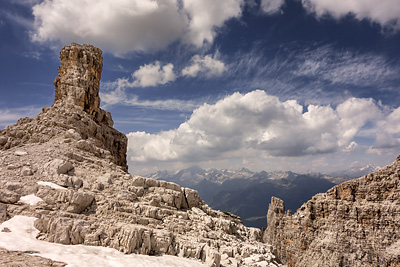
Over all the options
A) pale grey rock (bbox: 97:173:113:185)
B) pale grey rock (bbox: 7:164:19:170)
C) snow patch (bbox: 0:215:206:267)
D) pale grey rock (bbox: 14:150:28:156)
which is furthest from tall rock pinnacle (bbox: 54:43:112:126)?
snow patch (bbox: 0:215:206:267)

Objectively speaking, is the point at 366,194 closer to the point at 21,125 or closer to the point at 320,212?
the point at 320,212

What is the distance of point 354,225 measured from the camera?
8438 centimetres

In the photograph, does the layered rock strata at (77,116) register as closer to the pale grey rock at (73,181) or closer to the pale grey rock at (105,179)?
the pale grey rock at (105,179)

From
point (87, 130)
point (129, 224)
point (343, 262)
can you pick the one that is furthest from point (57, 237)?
point (343, 262)

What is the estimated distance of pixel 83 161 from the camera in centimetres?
3206

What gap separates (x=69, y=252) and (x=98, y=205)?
23.5ft

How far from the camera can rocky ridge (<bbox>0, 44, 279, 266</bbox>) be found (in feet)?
66.4

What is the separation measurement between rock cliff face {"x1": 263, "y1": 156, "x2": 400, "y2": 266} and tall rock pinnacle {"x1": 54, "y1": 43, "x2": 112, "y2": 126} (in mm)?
94451

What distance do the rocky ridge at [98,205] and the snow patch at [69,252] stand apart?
79 cm

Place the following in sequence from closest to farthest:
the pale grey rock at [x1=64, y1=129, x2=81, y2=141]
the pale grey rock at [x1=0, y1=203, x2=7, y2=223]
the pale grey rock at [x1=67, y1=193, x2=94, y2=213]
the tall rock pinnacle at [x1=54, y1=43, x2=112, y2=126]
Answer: the pale grey rock at [x1=0, y1=203, x2=7, y2=223]
the pale grey rock at [x1=67, y1=193, x2=94, y2=213]
the pale grey rock at [x1=64, y1=129, x2=81, y2=141]
the tall rock pinnacle at [x1=54, y1=43, x2=112, y2=126]

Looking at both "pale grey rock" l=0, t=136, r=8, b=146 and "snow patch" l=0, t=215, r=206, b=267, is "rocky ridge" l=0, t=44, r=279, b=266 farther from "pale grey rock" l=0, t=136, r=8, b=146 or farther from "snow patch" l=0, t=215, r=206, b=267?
"snow patch" l=0, t=215, r=206, b=267

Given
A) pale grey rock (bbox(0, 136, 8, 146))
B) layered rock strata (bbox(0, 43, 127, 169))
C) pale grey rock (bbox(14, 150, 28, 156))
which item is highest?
layered rock strata (bbox(0, 43, 127, 169))

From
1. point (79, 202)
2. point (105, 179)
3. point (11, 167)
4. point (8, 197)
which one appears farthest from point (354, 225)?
point (11, 167)

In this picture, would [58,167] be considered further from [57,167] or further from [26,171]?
[26,171]
